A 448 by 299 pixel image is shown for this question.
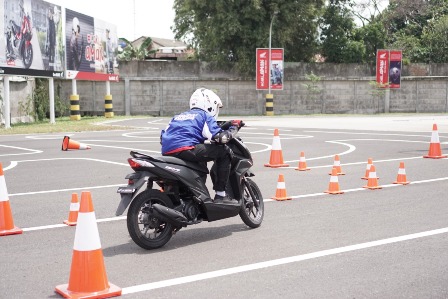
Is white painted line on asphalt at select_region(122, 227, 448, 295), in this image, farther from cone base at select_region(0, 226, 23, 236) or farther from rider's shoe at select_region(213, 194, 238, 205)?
cone base at select_region(0, 226, 23, 236)

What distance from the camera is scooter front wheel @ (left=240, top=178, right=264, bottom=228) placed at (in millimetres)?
8023

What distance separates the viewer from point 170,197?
7250 millimetres

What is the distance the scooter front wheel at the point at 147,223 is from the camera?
261 inches

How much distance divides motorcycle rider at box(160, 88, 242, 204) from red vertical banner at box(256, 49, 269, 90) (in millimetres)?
41336

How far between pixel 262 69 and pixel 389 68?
10.2 meters

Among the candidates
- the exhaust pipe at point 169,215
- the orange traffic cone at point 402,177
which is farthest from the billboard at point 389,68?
the exhaust pipe at point 169,215

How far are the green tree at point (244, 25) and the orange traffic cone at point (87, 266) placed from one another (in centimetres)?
4499

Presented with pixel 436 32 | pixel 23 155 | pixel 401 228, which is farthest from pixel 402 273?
pixel 436 32

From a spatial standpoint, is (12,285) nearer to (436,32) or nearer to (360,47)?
(360,47)

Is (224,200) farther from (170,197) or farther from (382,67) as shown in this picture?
(382,67)

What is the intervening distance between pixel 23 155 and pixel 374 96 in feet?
125

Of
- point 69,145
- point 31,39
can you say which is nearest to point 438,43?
point 31,39

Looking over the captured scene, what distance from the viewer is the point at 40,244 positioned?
7188 millimetres

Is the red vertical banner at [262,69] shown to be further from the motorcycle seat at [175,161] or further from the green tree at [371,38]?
the motorcycle seat at [175,161]
